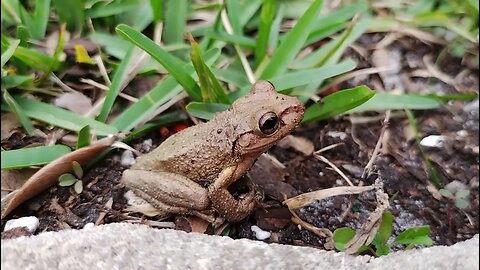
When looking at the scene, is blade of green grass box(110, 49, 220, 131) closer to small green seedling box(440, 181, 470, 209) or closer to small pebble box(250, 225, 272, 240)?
small pebble box(250, 225, 272, 240)

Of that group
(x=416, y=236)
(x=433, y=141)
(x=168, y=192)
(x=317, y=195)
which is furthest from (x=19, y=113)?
(x=433, y=141)

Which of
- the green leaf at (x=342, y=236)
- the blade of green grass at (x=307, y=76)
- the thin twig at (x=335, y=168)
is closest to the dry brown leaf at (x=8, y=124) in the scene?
the blade of green grass at (x=307, y=76)

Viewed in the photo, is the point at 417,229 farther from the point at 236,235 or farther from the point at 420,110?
the point at 420,110

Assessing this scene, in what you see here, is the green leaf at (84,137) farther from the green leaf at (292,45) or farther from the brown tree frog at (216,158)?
the green leaf at (292,45)

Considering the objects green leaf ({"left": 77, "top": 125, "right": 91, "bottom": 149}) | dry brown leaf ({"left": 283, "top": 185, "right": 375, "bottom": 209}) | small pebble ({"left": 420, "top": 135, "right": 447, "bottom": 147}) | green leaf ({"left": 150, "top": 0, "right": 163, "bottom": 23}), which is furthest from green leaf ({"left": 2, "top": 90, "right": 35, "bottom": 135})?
small pebble ({"left": 420, "top": 135, "right": 447, "bottom": 147})

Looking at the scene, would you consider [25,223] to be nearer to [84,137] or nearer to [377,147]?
[84,137]

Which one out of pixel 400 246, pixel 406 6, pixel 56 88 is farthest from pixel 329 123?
pixel 56 88
